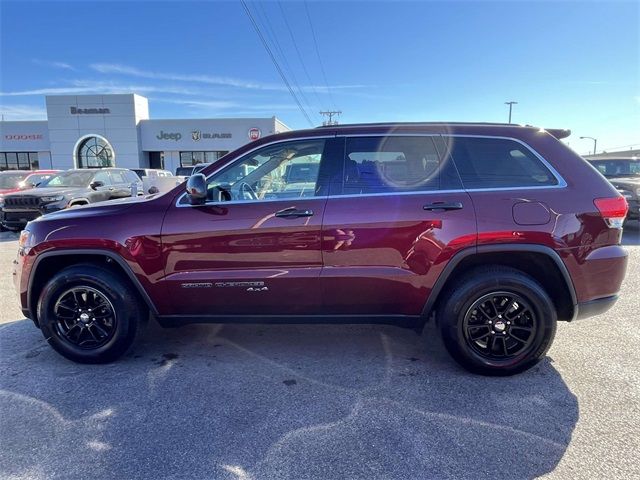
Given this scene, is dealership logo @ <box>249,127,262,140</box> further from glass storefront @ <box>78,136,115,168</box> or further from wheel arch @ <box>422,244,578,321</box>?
wheel arch @ <box>422,244,578,321</box>

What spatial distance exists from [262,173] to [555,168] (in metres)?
2.30

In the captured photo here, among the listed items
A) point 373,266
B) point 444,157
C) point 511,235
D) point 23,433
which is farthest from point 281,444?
point 444,157

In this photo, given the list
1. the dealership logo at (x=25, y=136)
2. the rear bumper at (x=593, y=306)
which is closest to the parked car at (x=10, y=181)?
the rear bumper at (x=593, y=306)

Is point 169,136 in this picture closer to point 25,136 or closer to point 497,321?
point 25,136

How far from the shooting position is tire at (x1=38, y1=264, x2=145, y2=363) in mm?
3342

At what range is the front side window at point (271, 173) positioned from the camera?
10.8ft

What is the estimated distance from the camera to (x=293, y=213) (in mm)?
3111

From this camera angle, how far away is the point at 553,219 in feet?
9.84

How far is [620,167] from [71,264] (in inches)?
597

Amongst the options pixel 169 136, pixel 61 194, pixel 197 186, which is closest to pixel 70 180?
pixel 61 194

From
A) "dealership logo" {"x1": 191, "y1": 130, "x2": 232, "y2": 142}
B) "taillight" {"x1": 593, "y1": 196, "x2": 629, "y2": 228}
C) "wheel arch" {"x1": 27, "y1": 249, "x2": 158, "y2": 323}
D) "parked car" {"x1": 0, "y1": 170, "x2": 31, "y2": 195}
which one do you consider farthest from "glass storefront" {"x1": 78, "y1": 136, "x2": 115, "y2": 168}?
"taillight" {"x1": 593, "y1": 196, "x2": 629, "y2": 228}

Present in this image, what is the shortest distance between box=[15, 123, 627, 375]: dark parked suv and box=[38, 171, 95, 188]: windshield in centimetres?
903

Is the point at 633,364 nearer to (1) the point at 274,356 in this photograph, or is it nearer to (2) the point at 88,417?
(1) the point at 274,356

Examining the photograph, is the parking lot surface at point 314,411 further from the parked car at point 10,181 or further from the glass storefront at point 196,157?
the glass storefront at point 196,157
